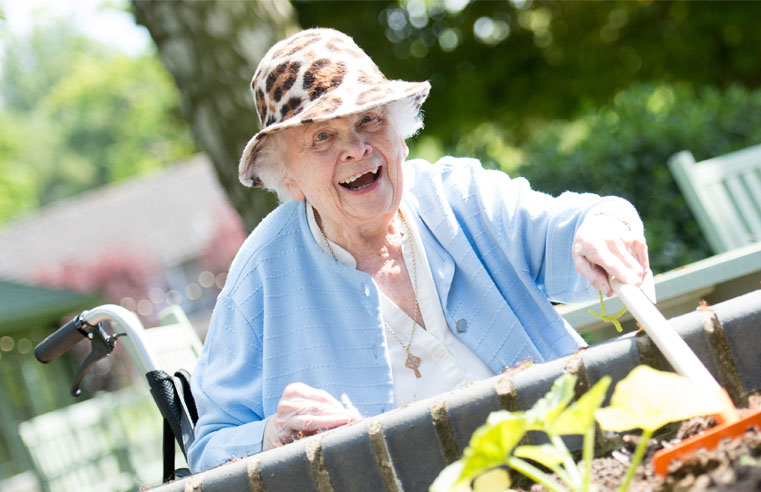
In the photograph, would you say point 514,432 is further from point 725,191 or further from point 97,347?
point 725,191

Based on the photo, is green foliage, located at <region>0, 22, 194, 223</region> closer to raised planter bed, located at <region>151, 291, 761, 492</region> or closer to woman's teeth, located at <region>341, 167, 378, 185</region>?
woman's teeth, located at <region>341, 167, 378, 185</region>

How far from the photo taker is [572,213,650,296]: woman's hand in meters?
1.37

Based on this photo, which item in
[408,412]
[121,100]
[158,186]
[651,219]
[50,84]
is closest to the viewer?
[408,412]

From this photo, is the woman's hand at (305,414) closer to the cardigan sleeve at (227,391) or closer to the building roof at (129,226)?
the cardigan sleeve at (227,391)

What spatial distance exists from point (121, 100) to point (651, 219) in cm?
4693

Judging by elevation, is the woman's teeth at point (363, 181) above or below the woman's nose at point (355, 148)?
below

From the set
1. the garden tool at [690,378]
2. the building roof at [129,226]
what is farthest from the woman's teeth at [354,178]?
the building roof at [129,226]

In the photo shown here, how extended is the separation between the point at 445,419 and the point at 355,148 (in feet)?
3.43

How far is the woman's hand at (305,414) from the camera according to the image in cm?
150

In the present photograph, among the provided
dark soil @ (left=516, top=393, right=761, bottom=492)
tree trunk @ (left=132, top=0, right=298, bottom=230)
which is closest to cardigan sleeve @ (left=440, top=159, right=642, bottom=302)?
dark soil @ (left=516, top=393, right=761, bottom=492)

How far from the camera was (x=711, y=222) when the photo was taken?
3221mm

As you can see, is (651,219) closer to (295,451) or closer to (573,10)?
(295,451)

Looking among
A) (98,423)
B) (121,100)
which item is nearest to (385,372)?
(98,423)

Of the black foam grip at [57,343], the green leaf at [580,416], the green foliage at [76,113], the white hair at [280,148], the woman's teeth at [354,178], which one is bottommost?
the green leaf at [580,416]
